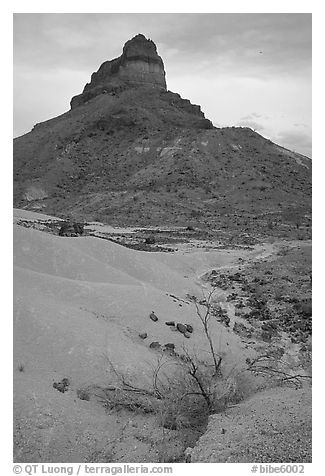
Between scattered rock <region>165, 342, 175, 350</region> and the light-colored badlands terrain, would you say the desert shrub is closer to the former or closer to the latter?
the light-colored badlands terrain

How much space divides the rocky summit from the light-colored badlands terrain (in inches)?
712

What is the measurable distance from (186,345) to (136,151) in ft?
163

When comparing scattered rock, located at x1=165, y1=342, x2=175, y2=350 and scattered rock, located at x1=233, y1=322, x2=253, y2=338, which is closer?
scattered rock, located at x1=165, y1=342, x2=175, y2=350

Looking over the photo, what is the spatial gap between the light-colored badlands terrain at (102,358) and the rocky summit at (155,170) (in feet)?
59.3

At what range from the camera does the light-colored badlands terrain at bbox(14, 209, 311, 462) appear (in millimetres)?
6016

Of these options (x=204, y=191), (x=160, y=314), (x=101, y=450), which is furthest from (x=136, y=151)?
(x=101, y=450)

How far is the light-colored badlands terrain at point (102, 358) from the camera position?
19.7 feet

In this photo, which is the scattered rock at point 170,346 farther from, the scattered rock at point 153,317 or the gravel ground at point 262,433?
the gravel ground at point 262,433

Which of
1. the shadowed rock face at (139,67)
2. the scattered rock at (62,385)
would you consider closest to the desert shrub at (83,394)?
the scattered rock at (62,385)

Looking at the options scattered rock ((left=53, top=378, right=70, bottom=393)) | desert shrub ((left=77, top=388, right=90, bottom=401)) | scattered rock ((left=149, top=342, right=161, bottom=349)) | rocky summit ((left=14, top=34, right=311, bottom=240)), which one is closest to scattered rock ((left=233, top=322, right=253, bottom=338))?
scattered rock ((left=149, top=342, right=161, bottom=349))

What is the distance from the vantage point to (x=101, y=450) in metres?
6.10

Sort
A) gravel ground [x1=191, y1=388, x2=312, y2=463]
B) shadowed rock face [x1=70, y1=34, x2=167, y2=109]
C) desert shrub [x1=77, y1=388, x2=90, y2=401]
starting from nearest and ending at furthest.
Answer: gravel ground [x1=191, y1=388, x2=312, y2=463] < desert shrub [x1=77, y1=388, x2=90, y2=401] < shadowed rock face [x1=70, y1=34, x2=167, y2=109]

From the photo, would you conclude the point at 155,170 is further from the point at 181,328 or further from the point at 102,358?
the point at 102,358
